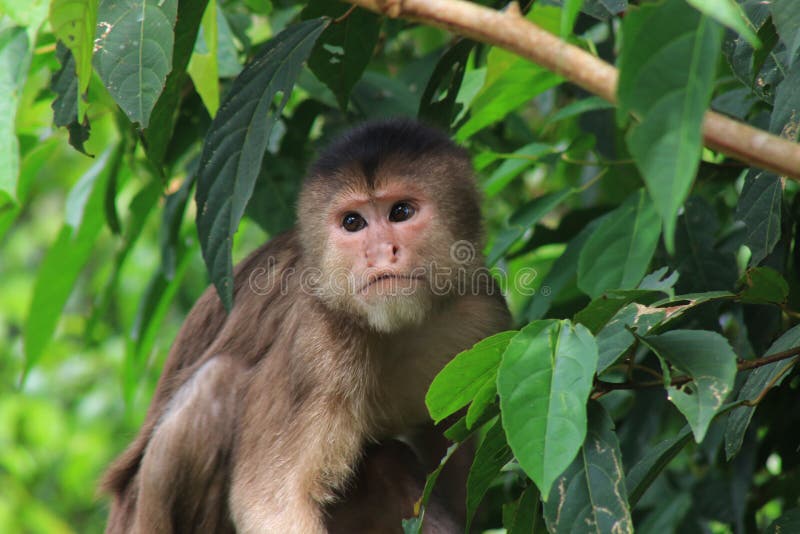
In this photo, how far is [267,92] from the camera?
10.3 feet

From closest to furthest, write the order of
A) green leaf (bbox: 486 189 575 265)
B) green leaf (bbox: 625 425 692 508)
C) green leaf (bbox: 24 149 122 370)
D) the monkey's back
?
1. green leaf (bbox: 625 425 692 508)
2. green leaf (bbox: 486 189 575 265)
3. the monkey's back
4. green leaf (bbox: 24 149 122 370)

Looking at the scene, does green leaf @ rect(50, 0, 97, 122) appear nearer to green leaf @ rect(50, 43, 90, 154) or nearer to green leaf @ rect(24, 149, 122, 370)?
green leaf @ rect(50, 43, 90, 154)

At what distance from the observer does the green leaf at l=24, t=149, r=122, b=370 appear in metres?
4.88

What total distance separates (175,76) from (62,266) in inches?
79.7

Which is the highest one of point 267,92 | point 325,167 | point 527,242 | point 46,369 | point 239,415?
point 267,92

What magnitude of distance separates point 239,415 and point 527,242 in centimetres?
167

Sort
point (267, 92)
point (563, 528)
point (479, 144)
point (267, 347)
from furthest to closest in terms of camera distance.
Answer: point (479, 144), point (267, 347), point (267, 92), point (563, 528)

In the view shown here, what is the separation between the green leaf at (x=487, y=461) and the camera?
8.52 feet

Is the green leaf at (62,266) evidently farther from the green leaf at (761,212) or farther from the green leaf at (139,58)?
the green leaf at (761,212)

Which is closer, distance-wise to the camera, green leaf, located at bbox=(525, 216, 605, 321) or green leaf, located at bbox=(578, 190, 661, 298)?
green leaf, located at bbox=(578, 190, 661, 298)

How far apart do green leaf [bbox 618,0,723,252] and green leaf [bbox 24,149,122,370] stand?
3.67 meters

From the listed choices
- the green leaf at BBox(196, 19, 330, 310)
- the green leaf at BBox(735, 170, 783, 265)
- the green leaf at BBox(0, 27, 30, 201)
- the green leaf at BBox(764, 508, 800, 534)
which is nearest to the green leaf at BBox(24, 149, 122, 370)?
the green leaf at BBox(0, 27, 30, 201)

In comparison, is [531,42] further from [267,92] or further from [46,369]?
[46,369]

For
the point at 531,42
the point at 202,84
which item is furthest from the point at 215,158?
the point at 531,42
